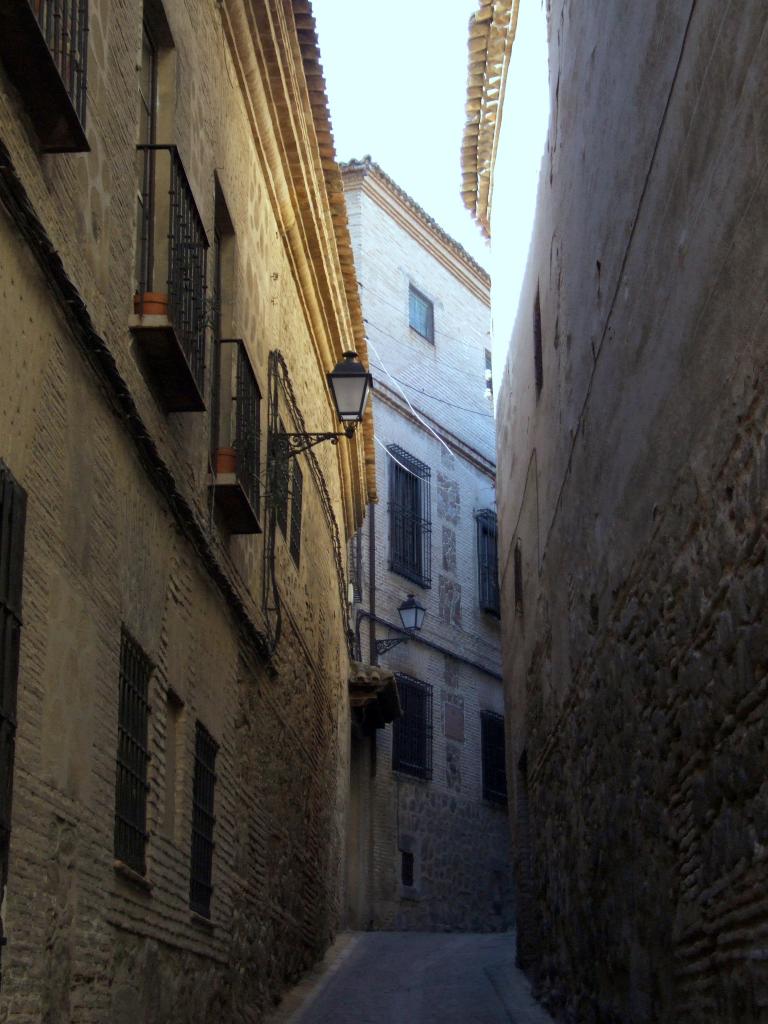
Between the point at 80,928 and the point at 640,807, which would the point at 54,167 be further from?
the point at 640,807

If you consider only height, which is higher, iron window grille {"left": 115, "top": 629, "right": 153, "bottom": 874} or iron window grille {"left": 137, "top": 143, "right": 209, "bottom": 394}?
iron window grille {"left": 137, "top": 143, "right": 209, "bottom": 394}

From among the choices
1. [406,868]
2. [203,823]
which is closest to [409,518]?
[406,868]

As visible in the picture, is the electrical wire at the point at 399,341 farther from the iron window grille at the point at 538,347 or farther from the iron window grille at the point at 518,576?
the iron window grille at the point at 538,347

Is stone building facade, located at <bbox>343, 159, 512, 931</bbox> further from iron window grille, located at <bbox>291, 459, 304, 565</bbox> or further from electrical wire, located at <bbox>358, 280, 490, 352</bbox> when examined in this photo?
iron window grille, located at <bbox>291, 459, 304, 565</bbox>

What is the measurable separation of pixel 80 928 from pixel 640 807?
9.61 ft

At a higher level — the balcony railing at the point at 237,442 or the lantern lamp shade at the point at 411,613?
the lantern lamp shade at the point at 411,613

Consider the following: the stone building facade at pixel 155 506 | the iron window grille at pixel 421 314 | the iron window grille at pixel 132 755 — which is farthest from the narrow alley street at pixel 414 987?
the iron window grille at pixel 421 314

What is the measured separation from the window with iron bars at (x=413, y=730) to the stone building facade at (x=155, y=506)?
7484 mm

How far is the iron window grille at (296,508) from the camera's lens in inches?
473

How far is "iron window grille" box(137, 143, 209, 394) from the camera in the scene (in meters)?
7.07

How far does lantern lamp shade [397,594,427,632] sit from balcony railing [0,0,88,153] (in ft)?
48.6

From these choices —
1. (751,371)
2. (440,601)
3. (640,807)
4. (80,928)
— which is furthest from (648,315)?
(440,601)

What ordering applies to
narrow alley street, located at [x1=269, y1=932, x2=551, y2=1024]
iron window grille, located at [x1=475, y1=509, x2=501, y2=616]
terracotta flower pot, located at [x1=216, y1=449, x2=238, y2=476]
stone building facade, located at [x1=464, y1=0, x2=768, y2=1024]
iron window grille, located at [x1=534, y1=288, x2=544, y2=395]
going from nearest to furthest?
1. stone building facade, located at [x1=464, y1=0, x2=768, y2=1024]
2. terracotta flower pot, located at [x1=216, y1=449, x2=238, y2=476]
3. narrow alley street, located at [x1=269, y1=932, x2=551, y2=1024]
4. iron window grille, located at [x1=534, y1=288, x2=544, y2=395]
5. iron window grille, located at [x1=475, y1=509, x2=501, y2=616]

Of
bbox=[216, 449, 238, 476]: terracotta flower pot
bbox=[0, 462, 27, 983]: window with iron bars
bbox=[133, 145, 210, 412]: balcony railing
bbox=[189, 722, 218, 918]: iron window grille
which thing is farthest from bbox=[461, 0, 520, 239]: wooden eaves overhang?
bbox=[0, 462, 27, 983]: window with iron bars
